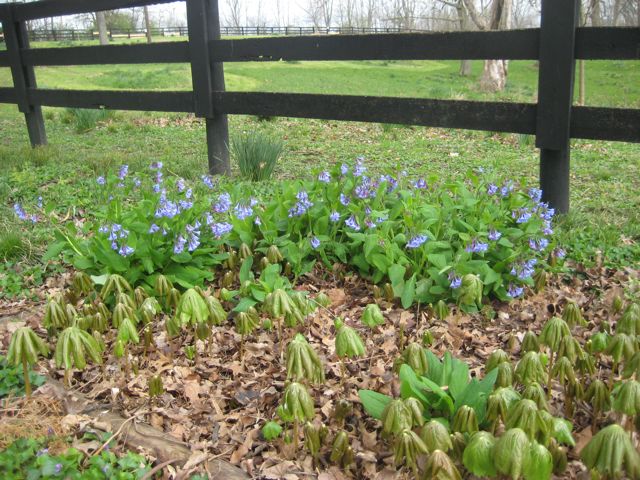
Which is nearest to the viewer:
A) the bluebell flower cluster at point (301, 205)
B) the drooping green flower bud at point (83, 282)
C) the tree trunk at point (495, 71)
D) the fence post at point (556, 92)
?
the drooping green flower bud at point (83, 282)

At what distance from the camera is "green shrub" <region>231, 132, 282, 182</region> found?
5.41 metres

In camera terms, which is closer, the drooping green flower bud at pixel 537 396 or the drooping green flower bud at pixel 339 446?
the drooping green flower bud at pixel 537 396

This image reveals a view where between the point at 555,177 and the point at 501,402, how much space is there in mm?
2675

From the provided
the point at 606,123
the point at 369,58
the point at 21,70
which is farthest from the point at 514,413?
the point at 21,70

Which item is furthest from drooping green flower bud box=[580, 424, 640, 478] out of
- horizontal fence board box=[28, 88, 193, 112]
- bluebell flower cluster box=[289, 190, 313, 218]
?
horizontal fence board box=[28, 88, 193, 112]

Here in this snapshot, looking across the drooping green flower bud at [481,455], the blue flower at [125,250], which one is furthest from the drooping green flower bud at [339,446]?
the blue flower at [125,250]

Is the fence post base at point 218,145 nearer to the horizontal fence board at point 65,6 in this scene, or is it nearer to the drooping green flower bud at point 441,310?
the horizontal fence board at point 65,6

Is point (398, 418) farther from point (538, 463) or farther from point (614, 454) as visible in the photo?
point (614, 454)

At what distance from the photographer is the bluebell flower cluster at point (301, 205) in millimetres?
3209

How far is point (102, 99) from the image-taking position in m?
6.71

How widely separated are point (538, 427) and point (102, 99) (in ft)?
20.2

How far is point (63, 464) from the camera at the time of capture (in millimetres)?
1923

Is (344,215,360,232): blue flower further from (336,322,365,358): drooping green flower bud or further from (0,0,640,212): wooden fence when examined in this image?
(0,0,640,212): wooden fence

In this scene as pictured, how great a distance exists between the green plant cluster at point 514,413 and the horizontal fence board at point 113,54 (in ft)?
14.9
